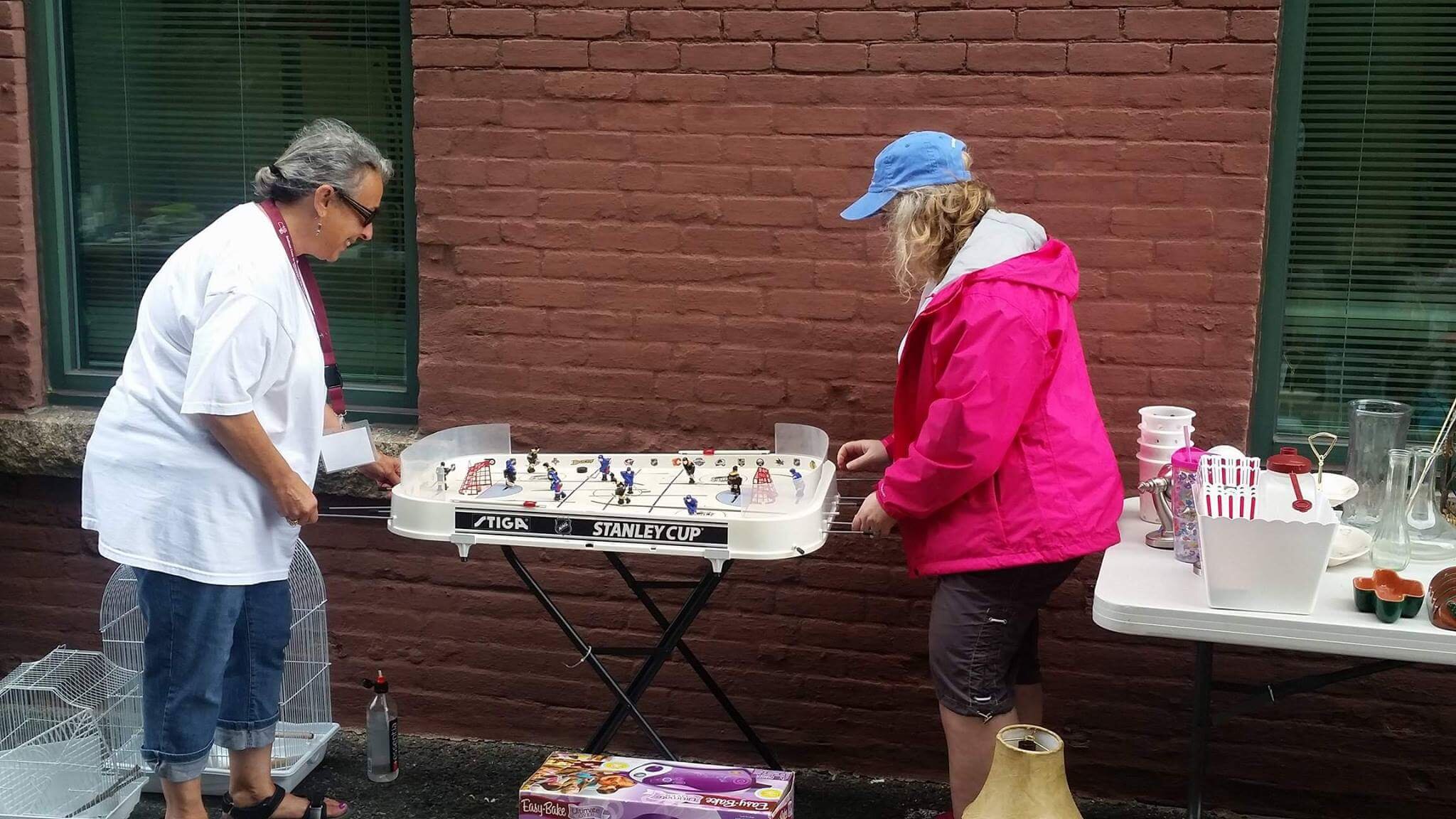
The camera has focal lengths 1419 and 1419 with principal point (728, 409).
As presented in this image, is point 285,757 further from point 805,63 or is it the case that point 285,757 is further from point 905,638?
point 805,63

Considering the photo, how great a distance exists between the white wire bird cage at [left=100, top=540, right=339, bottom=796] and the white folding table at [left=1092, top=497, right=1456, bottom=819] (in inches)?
104

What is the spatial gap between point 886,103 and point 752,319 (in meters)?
0.78

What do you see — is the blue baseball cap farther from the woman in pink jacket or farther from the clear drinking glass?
the clear drinking glass

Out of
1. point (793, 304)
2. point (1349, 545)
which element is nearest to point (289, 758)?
point (793, 304)

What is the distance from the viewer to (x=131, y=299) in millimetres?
5086

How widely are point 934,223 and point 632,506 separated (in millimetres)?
1041

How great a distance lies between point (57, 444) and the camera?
480 cm

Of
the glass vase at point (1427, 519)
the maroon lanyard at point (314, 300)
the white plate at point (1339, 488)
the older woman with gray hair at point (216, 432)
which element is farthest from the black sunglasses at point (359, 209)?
the glass vase at point (1427, 519)

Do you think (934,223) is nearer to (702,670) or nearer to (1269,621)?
(1269,621)

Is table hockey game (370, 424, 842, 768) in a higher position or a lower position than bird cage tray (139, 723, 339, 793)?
higher

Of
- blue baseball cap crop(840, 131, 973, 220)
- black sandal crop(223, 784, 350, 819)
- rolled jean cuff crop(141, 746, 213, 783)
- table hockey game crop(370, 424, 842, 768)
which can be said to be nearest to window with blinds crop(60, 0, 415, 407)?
table hockey game crop(370, 424, 842, 768)

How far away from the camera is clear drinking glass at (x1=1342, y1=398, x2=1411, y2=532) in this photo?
11.2 ft

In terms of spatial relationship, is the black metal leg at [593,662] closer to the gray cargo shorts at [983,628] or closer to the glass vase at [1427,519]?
the gray cargo shorts at [983,628]

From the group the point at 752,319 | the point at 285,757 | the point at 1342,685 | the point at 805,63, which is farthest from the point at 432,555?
the point at 1342,685
